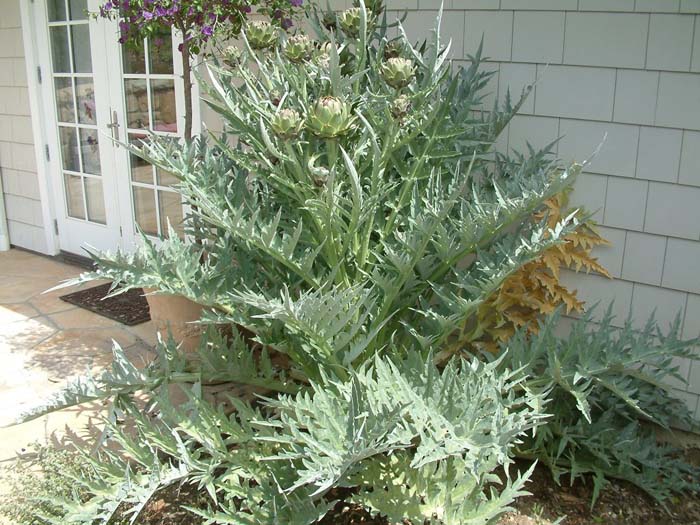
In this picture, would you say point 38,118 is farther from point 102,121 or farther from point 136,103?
point 136,103

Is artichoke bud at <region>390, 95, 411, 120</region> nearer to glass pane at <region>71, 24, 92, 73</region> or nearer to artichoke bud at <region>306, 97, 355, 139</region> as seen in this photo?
artichoke bud at <region>306, 97, 355, 139</region>

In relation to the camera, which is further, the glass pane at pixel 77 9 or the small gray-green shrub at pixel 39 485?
the glass pane at pixel 77 9

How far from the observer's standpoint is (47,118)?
5.28m

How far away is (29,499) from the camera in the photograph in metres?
2.28

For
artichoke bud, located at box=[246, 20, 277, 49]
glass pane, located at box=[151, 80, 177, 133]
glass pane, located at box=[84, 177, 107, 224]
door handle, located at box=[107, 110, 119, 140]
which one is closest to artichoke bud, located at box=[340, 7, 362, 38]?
artichoke bud, located at box=[246, 20, 277, 49]

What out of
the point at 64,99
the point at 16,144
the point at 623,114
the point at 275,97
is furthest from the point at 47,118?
the point at 623,114

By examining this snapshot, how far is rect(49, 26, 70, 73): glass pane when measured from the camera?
5.01 metres

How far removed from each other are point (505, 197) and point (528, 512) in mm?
1069

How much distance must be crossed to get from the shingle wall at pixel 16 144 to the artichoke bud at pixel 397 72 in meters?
4.11

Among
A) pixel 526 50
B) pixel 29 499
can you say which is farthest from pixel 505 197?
pixel 29 499

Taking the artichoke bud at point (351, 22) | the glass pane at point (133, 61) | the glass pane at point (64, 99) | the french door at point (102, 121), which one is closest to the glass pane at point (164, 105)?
the french door at point (102, 121)

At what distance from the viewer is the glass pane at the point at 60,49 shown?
5008mm

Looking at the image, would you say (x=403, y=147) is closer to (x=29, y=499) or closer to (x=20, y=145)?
(x=29, y=499)

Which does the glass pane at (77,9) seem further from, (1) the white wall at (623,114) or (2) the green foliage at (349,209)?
(1) the white wall at (623,114)
